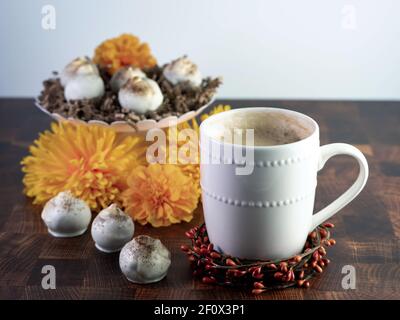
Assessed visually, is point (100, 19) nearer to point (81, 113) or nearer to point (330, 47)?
point (330, 47)

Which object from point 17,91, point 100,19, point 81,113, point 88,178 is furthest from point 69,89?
point 17,91

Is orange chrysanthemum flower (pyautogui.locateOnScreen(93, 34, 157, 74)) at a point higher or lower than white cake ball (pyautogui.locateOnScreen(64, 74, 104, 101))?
higher

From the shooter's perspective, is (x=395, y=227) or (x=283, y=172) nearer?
(x=283, y=172)

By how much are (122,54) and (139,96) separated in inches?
7.6

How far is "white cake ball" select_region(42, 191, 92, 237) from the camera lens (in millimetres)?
764

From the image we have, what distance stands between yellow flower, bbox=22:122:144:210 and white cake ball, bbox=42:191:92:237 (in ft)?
0.16

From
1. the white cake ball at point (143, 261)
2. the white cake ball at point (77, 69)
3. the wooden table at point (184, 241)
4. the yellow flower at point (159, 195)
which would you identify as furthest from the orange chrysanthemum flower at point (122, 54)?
the white cake ball at point (143, 261)

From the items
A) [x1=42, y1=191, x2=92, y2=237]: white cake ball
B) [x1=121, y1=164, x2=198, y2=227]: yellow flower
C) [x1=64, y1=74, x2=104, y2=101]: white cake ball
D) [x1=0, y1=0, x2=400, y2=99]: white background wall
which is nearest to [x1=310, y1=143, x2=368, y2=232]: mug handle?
[x1=121, y1=164, x2=198, y2=227]: yellow flower

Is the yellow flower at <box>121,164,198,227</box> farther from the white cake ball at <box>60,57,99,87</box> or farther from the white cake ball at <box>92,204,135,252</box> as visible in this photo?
the white cake ball at <box>60,57,99,87</box>

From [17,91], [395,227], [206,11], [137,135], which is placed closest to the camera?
[395,227]

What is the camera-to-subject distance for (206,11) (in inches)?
63.3

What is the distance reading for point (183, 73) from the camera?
0.97 m

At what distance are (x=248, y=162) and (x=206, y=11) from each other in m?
1.03

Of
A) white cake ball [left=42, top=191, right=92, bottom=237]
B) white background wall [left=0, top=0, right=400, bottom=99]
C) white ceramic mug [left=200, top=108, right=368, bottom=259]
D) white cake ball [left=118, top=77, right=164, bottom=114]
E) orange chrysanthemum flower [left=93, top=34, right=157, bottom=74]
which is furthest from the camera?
Answer: white background wall [left=0, top=0, right=400, bottom=99]
